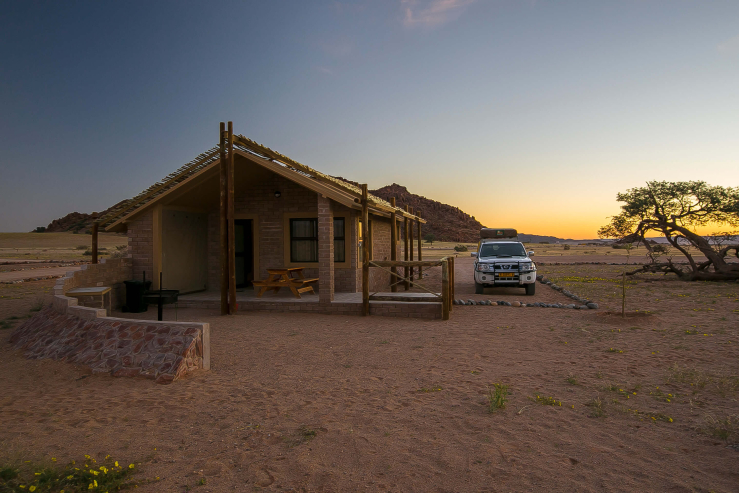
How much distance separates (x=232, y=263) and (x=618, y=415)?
28.2 ft

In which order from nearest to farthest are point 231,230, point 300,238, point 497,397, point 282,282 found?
point 497,397 → point 231,230 → point 282,282 → point 300,238

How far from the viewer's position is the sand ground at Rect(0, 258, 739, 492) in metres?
3.52

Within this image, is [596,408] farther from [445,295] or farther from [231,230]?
[231,230]

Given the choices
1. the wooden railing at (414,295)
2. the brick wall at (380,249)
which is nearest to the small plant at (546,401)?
the wooden railing at (414,295)

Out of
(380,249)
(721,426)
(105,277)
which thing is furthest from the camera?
(380,249)

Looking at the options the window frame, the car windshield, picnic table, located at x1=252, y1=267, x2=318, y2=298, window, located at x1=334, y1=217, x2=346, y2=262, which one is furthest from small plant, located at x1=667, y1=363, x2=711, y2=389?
the window frame

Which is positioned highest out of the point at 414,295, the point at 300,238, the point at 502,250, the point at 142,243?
the point at 300,238

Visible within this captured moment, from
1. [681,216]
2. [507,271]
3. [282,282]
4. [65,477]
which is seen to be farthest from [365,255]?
[681,216]

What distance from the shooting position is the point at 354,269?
1270cm

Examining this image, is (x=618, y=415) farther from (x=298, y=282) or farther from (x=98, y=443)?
(x=298, y=282)

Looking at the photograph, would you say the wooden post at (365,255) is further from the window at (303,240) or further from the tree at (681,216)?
the tree at (681,216)

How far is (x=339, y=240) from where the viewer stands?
12781 mm

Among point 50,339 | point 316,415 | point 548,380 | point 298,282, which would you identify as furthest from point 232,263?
point 548,380

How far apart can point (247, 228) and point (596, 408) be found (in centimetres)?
1183
